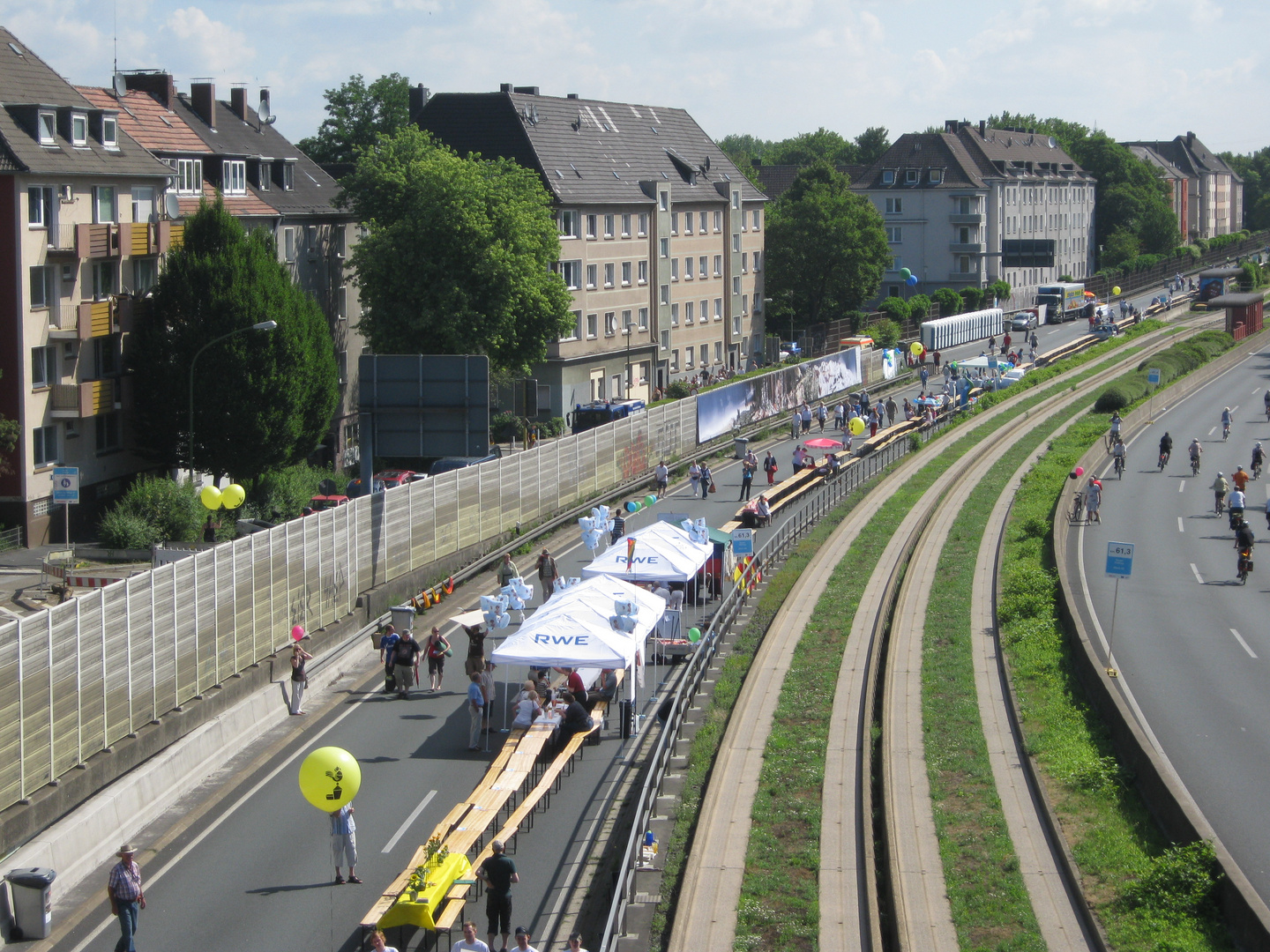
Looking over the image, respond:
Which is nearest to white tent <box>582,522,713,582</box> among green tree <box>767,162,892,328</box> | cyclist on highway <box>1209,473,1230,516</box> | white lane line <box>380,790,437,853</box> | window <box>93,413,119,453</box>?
white lane line <box>380,790,437,853</box>

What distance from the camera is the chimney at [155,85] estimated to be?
186 ft

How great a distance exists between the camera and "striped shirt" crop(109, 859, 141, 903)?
16.5 metres

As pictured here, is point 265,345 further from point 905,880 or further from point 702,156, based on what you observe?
point 702,156

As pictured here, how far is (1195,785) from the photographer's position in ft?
69.4

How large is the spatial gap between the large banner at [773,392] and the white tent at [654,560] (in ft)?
95.7

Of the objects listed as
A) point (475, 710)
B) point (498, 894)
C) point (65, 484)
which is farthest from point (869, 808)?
point (65, 484)

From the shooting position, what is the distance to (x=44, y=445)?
43.2 meters

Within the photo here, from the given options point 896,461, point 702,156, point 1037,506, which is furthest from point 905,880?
point 702,156

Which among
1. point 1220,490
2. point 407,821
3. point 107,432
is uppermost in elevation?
point 107,432

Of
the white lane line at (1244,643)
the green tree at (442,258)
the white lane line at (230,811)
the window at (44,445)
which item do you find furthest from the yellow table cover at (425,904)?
the green tree at (442,258)

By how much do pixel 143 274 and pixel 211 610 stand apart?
85.4ft

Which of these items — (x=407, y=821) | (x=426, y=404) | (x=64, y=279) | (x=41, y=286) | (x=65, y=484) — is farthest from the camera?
(x=64, y=279)

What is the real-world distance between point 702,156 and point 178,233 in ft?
163

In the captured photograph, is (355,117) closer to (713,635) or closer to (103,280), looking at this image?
(103,280)
